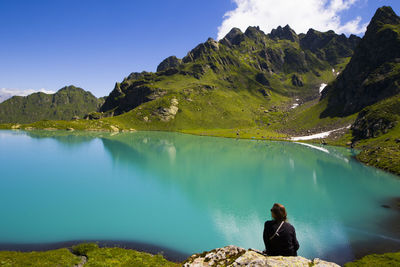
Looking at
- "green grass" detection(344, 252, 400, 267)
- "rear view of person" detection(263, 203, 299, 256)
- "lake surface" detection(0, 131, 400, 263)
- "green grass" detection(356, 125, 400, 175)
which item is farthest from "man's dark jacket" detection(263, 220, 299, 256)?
"green grass" detection(356, 125, 400, 175)

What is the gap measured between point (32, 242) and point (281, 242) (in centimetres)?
3333

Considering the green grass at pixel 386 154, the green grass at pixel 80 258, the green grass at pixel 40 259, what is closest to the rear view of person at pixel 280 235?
the green grass at pixel 80 258

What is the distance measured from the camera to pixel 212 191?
53.5 meters

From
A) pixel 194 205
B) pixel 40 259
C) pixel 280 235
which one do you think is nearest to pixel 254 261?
pixel 280 235

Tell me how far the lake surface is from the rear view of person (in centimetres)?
2053

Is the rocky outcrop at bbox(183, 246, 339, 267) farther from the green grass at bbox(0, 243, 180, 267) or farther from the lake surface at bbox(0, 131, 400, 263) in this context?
the lake surface at bbox(0, 131, 400, 263)

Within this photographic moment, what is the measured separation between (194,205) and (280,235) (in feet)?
119

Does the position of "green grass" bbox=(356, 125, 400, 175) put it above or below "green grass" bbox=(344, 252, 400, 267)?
above

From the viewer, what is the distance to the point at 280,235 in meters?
10.2

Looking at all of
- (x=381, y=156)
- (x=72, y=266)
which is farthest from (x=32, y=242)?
(x=381, y=156)

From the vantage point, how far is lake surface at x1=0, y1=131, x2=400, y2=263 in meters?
30.8

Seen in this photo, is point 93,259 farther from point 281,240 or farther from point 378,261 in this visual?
point 378,261

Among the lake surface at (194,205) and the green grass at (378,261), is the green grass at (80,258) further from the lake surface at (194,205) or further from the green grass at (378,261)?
the green grass at (378,261)

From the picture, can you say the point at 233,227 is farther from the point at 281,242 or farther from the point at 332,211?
the point at 281,242
